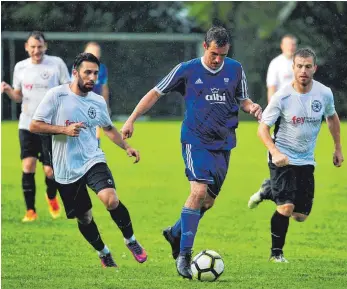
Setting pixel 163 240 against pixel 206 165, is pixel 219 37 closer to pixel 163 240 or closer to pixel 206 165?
pixel 206 165

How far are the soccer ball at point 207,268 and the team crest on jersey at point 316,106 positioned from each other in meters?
2.04

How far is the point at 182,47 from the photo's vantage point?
38.9m

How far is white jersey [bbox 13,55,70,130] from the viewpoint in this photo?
45.6 ft

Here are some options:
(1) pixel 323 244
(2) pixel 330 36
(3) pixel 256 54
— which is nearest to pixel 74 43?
(3) pixel 256 54

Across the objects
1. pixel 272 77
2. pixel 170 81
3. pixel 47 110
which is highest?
pixel 170 81

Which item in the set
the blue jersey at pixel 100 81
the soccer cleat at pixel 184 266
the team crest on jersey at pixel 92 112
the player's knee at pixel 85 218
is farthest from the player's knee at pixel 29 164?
the soccer cleat at pixel 184 266

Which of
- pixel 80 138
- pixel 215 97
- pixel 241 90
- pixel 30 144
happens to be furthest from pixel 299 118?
pixel 30 144

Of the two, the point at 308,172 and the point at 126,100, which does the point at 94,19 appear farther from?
the point at 308,172

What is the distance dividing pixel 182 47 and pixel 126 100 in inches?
138

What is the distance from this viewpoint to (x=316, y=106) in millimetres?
10625

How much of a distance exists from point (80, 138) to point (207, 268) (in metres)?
1.86

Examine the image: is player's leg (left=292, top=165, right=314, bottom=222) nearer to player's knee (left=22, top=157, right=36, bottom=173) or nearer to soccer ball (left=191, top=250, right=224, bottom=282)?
soccer ball (left=191, top=250, right=224, bottom=282)

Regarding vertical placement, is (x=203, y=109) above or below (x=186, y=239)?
above

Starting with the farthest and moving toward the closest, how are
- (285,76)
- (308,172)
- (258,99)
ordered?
(258,99) < (285,76) < (308,172)
